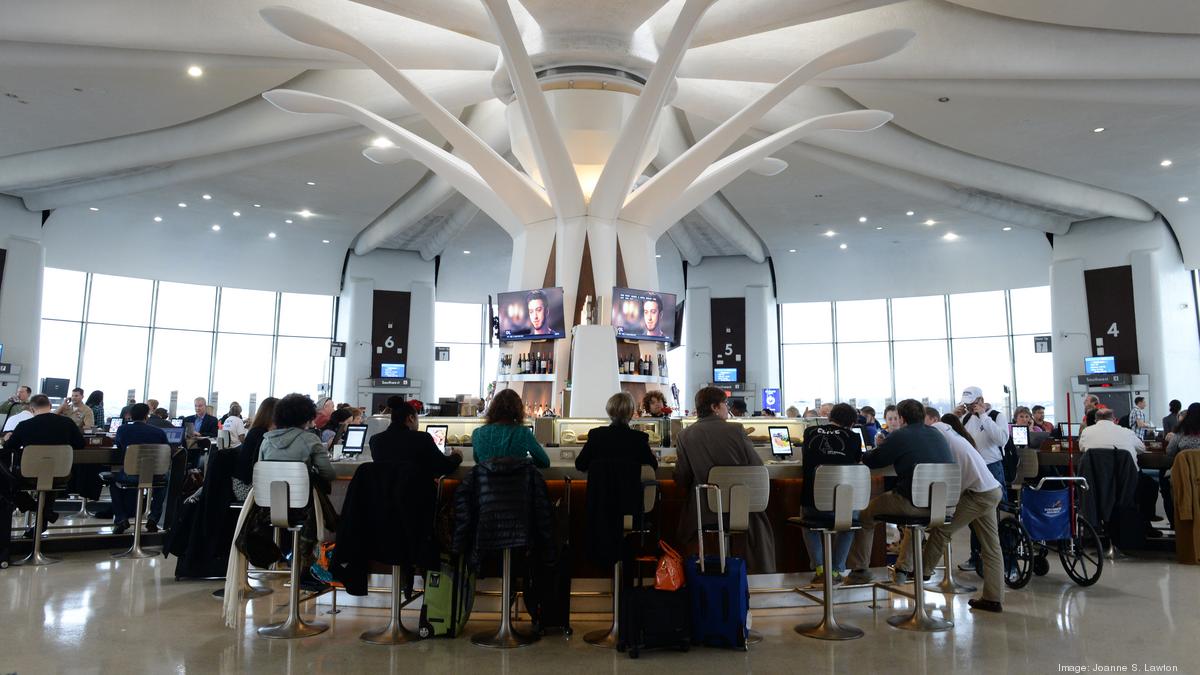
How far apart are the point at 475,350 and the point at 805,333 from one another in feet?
35.3

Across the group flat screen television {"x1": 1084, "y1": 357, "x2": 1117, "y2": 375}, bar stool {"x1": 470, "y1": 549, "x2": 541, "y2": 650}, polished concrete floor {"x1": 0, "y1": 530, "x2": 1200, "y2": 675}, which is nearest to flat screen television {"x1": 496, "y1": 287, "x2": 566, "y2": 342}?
polished concrete floor {"x1": 0, "y1": 530, "x2": 1200, "y2": 675}

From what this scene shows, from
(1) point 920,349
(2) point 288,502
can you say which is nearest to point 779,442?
(2) point 288,502

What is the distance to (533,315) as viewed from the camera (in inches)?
459

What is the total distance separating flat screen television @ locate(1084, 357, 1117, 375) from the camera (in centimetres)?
1820

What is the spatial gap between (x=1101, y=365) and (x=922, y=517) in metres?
16.3

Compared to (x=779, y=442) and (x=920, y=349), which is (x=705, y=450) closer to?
(x=779, y=442)

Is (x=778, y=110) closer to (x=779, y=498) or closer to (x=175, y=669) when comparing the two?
(x=779, y=498)

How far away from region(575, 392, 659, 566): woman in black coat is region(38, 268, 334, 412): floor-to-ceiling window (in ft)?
63.7

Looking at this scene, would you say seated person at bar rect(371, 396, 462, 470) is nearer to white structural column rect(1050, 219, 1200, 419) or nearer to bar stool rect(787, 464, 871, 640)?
bar stool rect(787, 464, 871, 640)

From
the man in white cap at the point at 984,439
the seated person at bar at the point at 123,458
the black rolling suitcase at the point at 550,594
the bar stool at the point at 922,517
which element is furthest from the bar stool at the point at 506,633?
the seated person at bar at the point at 123,458

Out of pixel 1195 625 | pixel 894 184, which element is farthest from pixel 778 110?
pixel 1195 625

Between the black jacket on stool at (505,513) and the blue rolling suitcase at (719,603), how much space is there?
2.96 ft

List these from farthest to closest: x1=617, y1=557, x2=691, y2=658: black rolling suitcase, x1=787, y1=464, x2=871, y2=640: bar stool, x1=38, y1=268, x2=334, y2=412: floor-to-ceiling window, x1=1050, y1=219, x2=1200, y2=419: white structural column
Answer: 1. x1=38, y1=268, x2=334, y2=412: floor-to-ceiling window
2. x1=1050, y1=219, x2=1200, y2=419: white structural column
3. x1=787, y1=464, x2=871, y2=640: bar stool
4. x1=617, y1=557, x2=691, y2=658: black rolling suitcase

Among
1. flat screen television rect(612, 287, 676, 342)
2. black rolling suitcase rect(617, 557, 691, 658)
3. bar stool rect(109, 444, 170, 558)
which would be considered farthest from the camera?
flat screen television rect(612, 287, 676, 342)
